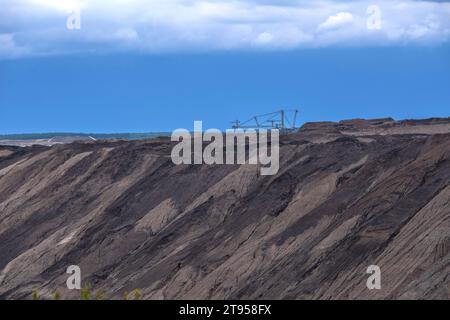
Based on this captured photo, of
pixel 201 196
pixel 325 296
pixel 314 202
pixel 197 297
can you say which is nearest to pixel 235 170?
pixel 201 196

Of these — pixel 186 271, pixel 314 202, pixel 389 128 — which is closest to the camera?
pixel 186 271

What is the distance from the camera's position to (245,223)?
103 ft

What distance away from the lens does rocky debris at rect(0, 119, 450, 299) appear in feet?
80.6

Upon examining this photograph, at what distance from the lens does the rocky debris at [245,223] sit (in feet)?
80.6

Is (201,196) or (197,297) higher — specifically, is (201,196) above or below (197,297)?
above

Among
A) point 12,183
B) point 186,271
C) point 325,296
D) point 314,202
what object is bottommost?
point 325,296

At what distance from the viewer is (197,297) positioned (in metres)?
27.2

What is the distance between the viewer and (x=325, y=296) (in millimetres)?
23703

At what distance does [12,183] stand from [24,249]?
431 inches

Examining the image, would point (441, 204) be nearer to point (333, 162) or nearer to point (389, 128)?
point (333, 162)

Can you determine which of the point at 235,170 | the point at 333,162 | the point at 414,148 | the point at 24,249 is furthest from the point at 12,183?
the point at 414,148

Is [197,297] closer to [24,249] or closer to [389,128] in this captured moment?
[24,249]

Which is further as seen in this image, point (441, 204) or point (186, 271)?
point (186, 271)
